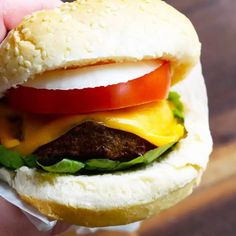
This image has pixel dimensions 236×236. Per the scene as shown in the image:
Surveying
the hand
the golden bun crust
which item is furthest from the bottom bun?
the hand

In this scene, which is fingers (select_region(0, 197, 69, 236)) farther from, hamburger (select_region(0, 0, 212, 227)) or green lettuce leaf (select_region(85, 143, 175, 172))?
green lettuce leaf (select_region(85, 143, 175, 172))

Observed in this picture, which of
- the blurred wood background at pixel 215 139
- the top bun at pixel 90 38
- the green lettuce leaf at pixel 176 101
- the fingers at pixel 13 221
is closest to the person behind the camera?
the top bun at pixel 90 38

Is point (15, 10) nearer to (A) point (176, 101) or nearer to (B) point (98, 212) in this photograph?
(A) point (176, 101)

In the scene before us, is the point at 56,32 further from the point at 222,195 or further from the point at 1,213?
the point at 222,195

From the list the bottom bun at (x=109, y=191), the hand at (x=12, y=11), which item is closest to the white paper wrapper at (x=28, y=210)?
the bottom bun at (x=109, y=191)

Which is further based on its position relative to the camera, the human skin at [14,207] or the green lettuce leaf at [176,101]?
the green lettuce leaf at [176,101]

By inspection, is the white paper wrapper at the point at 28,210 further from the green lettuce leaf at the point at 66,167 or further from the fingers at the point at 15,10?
the fingers at the point at 15,10
